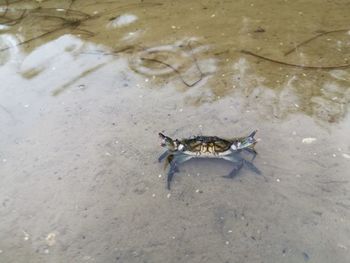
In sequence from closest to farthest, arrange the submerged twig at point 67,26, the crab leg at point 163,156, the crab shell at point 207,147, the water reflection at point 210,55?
the crab shell at point 207,147
the crab leg at point 163,156
the water reflection at point 210,55
the submerged twig at point 67,26

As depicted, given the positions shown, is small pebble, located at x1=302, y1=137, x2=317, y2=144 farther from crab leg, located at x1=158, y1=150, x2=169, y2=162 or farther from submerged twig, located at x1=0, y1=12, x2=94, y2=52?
submerged twig, located at x1=0, y1=12, x2=94, y2=52

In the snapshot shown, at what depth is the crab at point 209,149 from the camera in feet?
13.7

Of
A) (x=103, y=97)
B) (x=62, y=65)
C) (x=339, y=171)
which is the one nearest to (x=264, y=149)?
(x=339, y=171)

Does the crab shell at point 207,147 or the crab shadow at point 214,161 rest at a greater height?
the crab shell at point 207,147

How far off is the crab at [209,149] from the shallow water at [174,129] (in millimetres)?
119

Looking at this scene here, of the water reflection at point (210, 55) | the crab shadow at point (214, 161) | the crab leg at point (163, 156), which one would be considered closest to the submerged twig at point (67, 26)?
the water reflection at point (210, 55)

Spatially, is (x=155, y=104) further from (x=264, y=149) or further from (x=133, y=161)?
(x=264, y=149)

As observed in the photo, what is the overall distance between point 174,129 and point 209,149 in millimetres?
754

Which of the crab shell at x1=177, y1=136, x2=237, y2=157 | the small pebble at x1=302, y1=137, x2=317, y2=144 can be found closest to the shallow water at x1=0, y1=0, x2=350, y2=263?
the small pebble at x1=302, y1=137, x2=317, y2=144

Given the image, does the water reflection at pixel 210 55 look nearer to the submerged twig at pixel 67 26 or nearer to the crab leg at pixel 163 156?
the submerged twig at pixel 67 26

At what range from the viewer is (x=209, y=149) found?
417 cm

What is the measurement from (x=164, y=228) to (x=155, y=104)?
1.85 metres

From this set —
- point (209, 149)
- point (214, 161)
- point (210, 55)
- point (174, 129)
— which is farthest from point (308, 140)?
point (210, 55)

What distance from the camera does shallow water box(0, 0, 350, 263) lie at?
379cm
